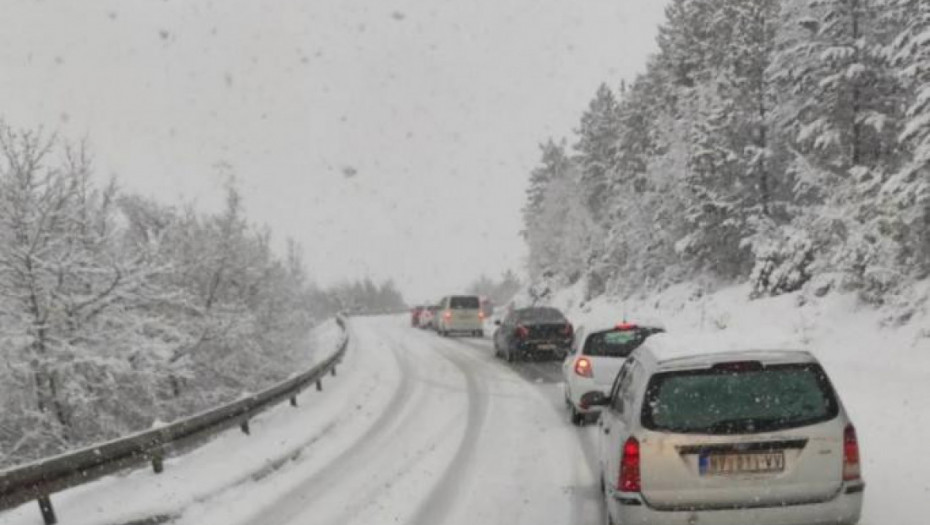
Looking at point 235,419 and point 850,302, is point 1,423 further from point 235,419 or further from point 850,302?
point 850,302

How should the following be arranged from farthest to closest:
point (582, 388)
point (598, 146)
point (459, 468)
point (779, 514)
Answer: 1. point (598, 146)
2. point (582, 388)
3. point (459, 468)
4. point (779, 514)

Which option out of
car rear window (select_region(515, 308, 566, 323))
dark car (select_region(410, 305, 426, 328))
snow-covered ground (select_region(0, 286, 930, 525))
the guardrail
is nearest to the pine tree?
dark car (select_region(410, 305, 426, 328))

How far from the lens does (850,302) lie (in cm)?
1942

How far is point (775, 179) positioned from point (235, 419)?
25.8 meters

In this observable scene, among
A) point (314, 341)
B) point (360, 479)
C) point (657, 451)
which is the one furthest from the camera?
point (314, 341)

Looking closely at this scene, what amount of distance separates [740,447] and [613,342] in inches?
323

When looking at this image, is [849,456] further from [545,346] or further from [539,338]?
[545,346]

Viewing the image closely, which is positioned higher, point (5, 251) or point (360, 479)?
point (5, 251)

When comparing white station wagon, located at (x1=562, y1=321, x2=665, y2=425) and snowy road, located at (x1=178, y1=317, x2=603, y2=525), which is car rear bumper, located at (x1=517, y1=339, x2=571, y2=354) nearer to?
snowy road, located at (x1=178, y1=317, x2=603, y2=525)

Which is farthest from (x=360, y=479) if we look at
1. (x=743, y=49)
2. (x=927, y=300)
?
(x=743, y=49)

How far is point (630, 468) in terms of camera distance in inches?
218

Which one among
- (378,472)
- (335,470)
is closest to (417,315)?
(335,470)

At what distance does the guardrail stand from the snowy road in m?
1.23

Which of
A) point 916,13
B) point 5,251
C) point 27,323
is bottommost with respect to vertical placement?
point 27,323
